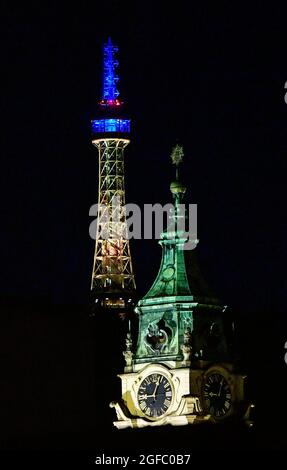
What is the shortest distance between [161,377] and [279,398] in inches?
274

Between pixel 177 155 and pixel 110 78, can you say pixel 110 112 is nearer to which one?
pixel 110 78

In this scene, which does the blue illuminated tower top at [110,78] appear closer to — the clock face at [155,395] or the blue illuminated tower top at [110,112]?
the blue illuminated tower top at [110,112]

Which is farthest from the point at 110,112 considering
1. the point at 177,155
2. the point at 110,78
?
the point at 177,155

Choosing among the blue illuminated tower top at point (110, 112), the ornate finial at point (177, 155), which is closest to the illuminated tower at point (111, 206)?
the blue illuminated tower top at point (110, 112)

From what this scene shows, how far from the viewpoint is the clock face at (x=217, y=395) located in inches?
Result: 5965

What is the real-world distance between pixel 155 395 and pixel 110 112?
3828 cm

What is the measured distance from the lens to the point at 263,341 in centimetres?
15925

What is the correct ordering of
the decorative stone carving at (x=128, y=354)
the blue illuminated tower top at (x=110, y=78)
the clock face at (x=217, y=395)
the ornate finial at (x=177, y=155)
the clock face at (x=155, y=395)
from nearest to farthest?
the clock face at (x=217, y=395) < the clock face at (x=155, y=395) < the decorative stone carving at (x=128, y=354) < the ornate finial at (x=177, y=155) < the blue illuminated tower top at (x=110, y=78)

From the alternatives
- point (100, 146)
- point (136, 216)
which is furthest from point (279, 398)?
point (100, 146)

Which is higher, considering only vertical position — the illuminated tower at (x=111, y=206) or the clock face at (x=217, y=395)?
the illuminated tower at (x=111, y=206)

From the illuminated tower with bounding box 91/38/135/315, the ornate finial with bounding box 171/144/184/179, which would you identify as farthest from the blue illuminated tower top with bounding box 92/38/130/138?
the ornate finial with bounding box 171/144/184/179

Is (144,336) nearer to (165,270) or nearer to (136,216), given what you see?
(165,270)

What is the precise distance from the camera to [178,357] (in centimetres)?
15175

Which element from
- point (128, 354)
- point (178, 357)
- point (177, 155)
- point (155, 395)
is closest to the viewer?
Result: point (178, 357)
